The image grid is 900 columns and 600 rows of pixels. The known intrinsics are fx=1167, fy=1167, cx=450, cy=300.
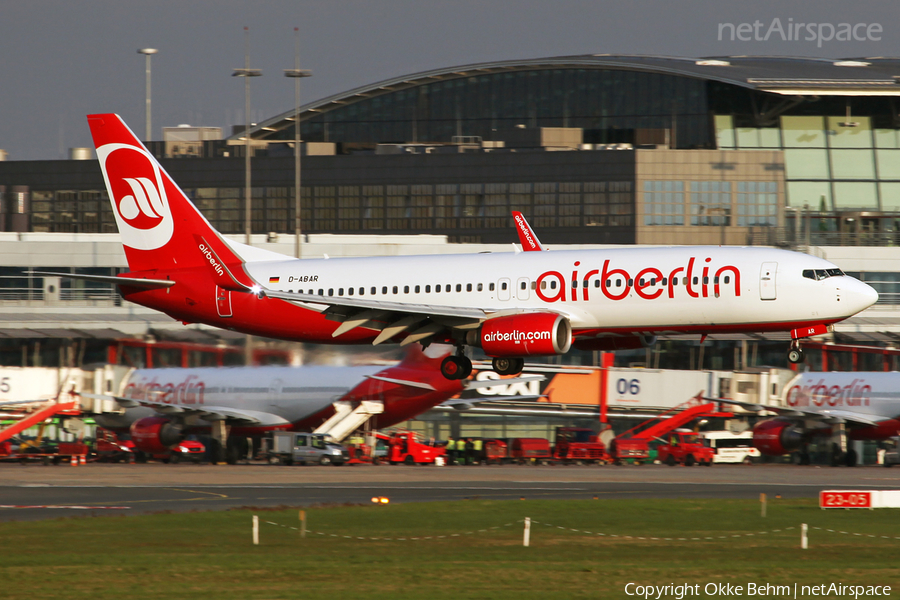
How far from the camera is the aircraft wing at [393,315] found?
43781 millimetres

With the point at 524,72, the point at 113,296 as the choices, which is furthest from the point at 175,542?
the point at 524,72

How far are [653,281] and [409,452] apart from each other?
88.7 feet

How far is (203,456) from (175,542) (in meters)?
35.1

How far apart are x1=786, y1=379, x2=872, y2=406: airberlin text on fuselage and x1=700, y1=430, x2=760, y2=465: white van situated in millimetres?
3958

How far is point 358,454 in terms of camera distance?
66.7 meters

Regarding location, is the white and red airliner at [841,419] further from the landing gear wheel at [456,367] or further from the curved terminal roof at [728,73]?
the curved terminal roof at [728,73]

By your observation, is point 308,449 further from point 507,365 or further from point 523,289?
point 523,289

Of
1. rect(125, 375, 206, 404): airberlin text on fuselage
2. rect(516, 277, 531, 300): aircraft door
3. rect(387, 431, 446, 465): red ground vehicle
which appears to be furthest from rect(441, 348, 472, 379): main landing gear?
rect(125, 375, 206, 404): airberlin text on fuselage

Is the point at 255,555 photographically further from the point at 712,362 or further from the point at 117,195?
the point at 712,362

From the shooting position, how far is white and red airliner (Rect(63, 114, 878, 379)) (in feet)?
137

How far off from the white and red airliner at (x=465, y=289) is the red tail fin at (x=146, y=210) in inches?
2.3

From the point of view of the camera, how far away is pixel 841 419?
65375mm

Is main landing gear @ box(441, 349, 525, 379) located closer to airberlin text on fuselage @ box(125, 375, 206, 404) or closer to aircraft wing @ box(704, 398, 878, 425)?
airberlin text on fuselage @ box(125, 375, 206, 404)

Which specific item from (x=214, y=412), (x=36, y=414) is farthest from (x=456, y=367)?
(x=36, y=414)
